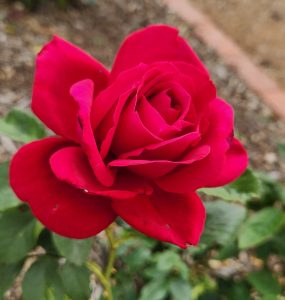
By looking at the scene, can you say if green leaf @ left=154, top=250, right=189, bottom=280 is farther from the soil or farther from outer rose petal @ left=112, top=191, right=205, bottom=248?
the soil

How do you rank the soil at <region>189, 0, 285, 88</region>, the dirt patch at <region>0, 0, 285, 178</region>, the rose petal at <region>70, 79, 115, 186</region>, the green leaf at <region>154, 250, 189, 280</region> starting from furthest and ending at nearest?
the soil at <region>189, 0, 285, 88</region>
the dirt patch at <region>0, 0, 285, 178</region>
the green leaf at <region>154, 250, 189, 280</region>
the rose petal at <region>70, 79, 115, 186</region>

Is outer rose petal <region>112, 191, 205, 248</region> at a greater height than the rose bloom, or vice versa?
the rose bloom

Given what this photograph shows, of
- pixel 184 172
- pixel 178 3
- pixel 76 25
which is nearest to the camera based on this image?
pixel 184 172

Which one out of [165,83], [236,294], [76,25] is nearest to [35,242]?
[165,83]

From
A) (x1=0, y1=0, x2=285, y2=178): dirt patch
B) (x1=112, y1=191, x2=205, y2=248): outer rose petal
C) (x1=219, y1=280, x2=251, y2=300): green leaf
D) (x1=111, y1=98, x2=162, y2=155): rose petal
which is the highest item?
(x1=111, y1=98, x2=162, y2=155): rose petal

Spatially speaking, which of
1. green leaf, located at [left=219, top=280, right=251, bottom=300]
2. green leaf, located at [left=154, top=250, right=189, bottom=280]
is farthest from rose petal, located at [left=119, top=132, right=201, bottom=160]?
green leaf, located at [left=219, top=280, right=251, bottom=300]

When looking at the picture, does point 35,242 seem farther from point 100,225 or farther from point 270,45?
point 270,45

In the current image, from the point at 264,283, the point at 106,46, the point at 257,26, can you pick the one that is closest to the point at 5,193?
the point at 264,283

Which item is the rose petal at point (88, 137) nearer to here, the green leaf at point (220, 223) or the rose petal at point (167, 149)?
the rose petal at point (167, 149)
